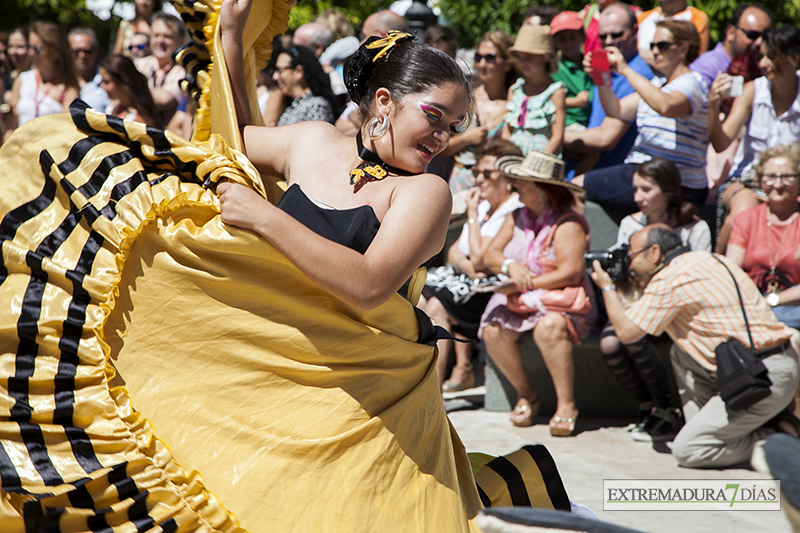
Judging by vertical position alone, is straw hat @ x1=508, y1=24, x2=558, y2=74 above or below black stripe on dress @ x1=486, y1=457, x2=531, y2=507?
above

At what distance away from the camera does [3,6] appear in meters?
17.4

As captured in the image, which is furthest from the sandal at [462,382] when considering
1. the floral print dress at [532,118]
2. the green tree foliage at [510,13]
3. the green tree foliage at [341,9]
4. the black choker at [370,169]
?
the green tree foliage at [341,9]

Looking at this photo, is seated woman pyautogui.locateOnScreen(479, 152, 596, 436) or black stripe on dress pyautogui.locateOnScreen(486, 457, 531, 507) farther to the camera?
seated woman pyautogui.locateOnScreen(479, 152, 596, 436)

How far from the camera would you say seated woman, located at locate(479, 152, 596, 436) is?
5.06 meters

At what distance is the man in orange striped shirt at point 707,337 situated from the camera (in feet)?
14.0

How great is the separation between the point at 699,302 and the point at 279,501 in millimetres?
3144

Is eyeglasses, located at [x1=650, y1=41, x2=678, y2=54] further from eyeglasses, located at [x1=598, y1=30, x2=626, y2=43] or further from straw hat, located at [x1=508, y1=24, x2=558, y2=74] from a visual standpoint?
straw hat, located at [x1=508, y1=24, x2=558, y2=74]

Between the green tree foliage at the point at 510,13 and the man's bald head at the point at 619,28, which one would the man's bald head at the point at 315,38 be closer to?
the man's bald head at the point at 619,28

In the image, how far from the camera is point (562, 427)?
4.87 m

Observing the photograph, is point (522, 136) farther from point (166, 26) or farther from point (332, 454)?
point (332, 454)

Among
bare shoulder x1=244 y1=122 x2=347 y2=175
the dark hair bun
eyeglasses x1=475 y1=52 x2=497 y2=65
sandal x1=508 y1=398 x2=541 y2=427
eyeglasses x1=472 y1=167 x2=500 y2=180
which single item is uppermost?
the dark hair bun

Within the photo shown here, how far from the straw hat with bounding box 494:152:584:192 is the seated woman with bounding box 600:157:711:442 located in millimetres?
431

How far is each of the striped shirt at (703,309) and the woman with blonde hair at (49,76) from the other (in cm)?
555

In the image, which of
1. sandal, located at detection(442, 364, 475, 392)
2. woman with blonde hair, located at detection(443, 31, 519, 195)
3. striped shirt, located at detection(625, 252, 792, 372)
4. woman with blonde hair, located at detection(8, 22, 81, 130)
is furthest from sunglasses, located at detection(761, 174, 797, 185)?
woman with blonde hair, located at detection(8, 22, 81, 130)
